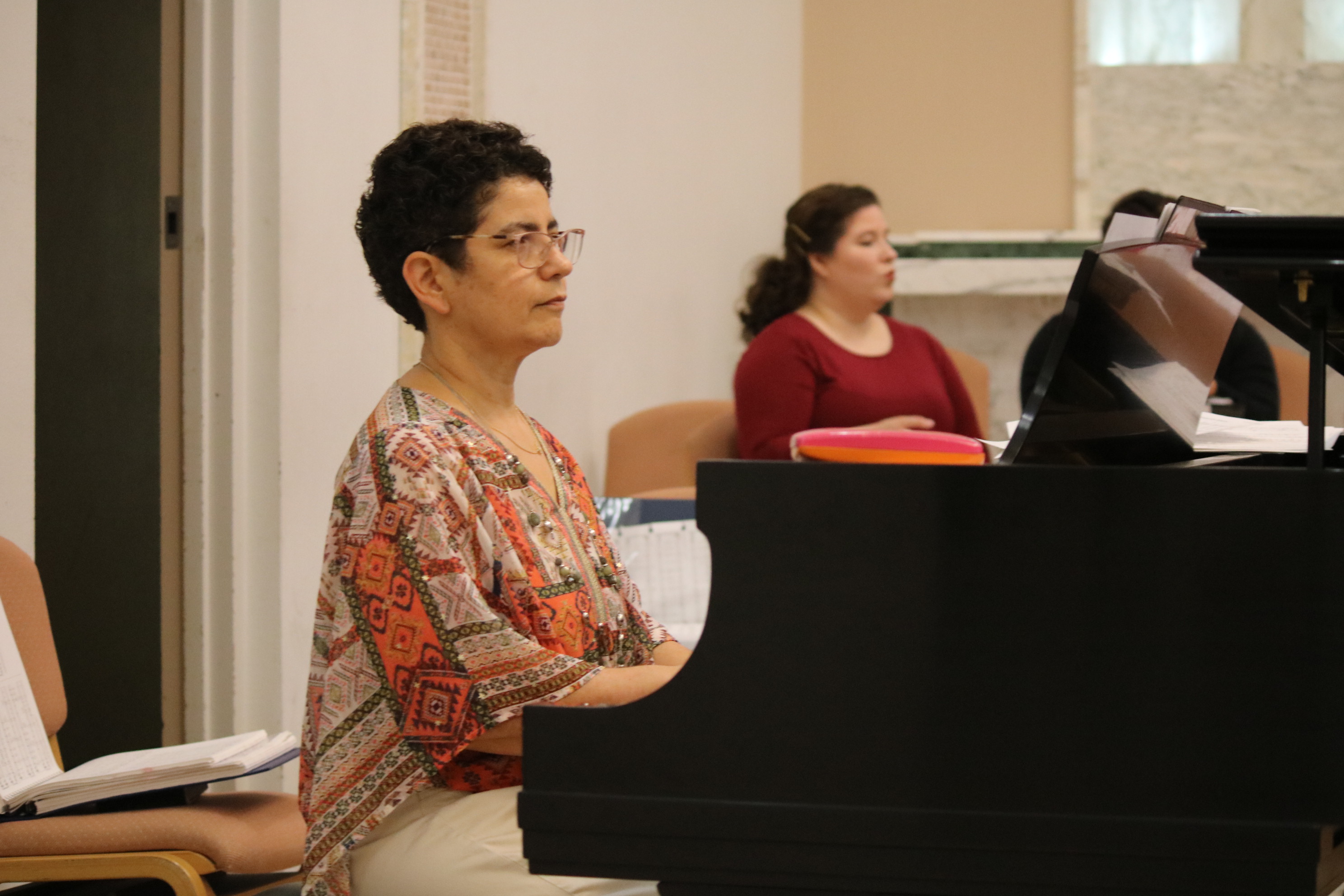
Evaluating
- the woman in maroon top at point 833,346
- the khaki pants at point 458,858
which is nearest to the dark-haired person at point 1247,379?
the woman in maroon top at point 833,346

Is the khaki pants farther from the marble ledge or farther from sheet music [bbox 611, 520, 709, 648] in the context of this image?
the marble ledge

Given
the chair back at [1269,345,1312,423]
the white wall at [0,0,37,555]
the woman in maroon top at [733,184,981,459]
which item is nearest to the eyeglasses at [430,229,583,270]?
the white wall at [0,0,37,555]

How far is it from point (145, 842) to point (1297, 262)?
1520mm

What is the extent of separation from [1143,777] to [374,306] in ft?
7.34

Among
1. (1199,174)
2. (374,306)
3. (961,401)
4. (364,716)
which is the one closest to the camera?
(364,716)

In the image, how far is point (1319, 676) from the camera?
44.1 inches

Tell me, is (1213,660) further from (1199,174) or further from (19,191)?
(1199,174)

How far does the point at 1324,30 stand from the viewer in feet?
17.5

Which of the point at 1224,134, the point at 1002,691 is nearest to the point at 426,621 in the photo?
the point at 1002,691

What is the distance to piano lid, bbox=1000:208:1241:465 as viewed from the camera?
121 centimetres

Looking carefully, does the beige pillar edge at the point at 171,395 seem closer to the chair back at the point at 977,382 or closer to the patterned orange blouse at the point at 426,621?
the patterned orange blouse at the point at 426,621

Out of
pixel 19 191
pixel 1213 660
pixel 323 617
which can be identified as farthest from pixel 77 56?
pixel 1213 660

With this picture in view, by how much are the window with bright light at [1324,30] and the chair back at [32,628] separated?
197 inches

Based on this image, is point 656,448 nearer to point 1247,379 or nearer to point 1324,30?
point 1247,379
